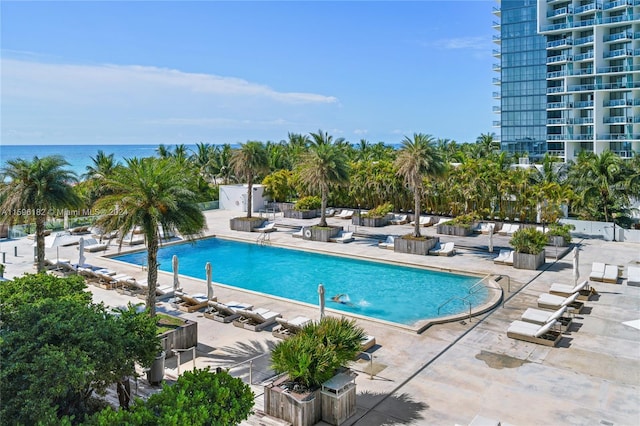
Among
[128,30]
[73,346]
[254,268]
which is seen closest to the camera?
[73,346]

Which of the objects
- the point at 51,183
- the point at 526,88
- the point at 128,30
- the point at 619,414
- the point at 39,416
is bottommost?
the point at 619,414

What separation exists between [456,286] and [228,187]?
25.5m

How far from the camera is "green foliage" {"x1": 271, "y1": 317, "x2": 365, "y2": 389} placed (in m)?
9.54

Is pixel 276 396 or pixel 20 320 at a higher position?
pixel 20 320

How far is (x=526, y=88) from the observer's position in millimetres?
71688

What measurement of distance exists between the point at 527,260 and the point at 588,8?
→ 5357 centimetres

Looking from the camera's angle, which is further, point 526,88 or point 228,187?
point 526,88

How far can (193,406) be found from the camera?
7051 mm

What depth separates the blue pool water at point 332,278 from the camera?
18453 millimetres

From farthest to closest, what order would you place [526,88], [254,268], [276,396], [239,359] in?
[526,88]
[254,268]
[239,359]
[276,396]

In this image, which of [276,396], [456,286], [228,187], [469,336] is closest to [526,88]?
[228,187]

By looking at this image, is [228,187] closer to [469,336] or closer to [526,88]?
[469,336]

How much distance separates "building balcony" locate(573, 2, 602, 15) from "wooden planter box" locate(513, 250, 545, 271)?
5192 cm

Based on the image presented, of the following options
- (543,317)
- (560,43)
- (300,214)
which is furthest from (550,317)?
(560,43)
